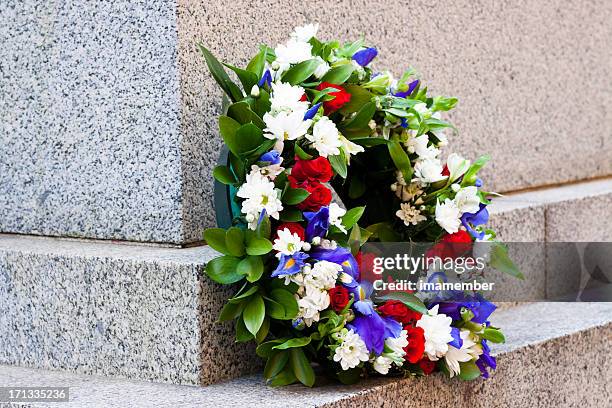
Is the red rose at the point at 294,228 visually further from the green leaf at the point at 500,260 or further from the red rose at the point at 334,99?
the green leaf at the point at 500,260

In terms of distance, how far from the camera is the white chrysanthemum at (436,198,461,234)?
9.10 ft

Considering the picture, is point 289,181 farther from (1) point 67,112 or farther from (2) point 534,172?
(2) point 534,172

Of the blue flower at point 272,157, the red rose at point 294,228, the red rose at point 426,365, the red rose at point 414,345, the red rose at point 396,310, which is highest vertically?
the blue flower at point 272,157

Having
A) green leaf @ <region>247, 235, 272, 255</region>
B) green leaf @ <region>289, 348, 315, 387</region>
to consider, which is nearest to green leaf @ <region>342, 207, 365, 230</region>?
green leaf @ <region>247, 235, 272, 255</region>

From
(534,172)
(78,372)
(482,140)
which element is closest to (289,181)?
(78,372)

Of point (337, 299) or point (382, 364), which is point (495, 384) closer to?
point (382, 364)

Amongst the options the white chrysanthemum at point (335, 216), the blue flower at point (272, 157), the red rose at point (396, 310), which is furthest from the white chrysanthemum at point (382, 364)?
the blue flower at point (272, 157)

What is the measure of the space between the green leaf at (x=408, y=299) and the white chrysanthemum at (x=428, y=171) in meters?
0.37

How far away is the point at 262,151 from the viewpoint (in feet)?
8.35

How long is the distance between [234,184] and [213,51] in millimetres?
520

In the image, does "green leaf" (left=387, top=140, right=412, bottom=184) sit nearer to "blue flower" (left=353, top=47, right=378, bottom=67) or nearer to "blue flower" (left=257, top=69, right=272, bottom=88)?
Result: "blue flower" (left=353, top=47, right=378, bottom=67)

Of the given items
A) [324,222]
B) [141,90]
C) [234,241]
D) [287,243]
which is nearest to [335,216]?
[324,222]

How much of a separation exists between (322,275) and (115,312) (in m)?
0.65

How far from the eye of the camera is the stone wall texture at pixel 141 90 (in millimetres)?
2869
